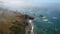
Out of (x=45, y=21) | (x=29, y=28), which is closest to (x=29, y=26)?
(x=29, y=28)

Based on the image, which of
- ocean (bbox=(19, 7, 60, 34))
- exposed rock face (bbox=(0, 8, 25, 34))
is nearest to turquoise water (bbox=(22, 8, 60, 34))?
ocean (bbox=(19, 7, 60, 34))

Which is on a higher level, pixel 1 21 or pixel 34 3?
pixel 34 3

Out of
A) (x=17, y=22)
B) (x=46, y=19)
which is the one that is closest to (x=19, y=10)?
(x=17, y=22)

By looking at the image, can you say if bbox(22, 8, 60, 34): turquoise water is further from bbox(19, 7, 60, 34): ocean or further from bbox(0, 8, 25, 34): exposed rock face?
bbox(0, 8, 25, 34): exposed rock face

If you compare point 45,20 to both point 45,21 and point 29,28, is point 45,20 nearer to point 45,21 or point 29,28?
point 45,21

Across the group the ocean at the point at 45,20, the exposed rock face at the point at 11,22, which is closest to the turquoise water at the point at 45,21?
the ocean at the point at 45,20

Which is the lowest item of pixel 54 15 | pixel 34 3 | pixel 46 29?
pixel 46 29

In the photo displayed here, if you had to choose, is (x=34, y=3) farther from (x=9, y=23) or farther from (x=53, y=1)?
(x=9, y=23)
